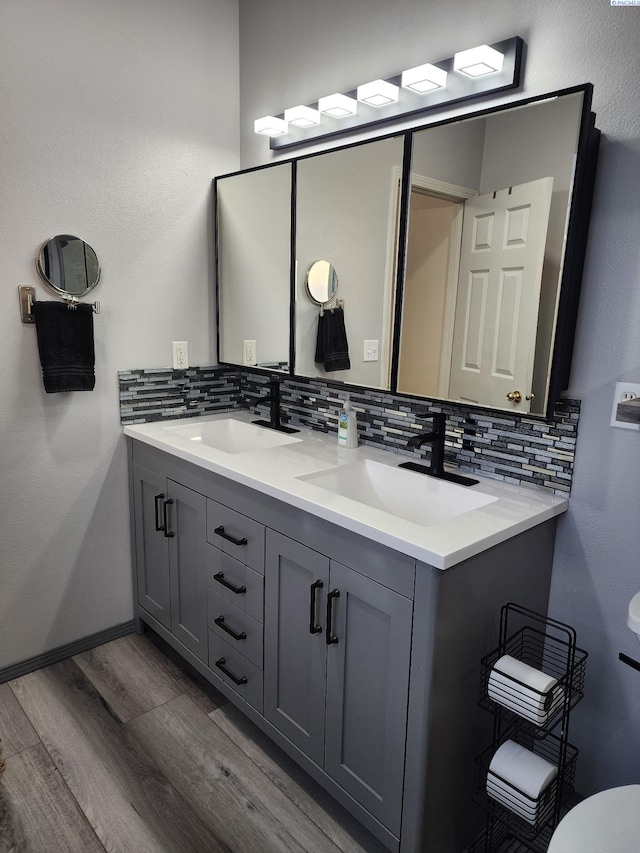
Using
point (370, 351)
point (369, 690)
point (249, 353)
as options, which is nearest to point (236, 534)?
point (369, 690)

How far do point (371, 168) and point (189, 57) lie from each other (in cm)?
103

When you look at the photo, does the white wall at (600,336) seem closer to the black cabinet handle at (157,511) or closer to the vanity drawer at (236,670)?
the vanity drawer at (236,670)

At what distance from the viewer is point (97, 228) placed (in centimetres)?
219

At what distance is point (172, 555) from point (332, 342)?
3.30 ft

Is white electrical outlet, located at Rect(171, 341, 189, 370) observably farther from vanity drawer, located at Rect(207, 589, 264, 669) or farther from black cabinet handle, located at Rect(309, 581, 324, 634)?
black cabinet handle, located at Rect(309, 581, 324, 634)

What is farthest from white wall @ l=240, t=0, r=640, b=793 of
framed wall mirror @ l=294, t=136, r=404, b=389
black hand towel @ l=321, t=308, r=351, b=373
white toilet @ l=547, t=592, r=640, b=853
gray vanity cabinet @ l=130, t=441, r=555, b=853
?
black hand towel @ l=321, t=308, r=351, b=373

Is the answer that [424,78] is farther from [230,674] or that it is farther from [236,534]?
[230,674]

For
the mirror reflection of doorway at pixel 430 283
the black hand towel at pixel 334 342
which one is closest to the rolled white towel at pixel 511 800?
the mirror reflection of doorway at pixel 430 283

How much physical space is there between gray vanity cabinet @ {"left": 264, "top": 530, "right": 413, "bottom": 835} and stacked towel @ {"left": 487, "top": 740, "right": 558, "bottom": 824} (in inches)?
8.8

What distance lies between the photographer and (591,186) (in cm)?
148

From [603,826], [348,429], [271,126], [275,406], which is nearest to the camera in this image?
[603,826]

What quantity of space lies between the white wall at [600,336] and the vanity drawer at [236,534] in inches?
34.4

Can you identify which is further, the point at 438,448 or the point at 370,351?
the point at 370,351

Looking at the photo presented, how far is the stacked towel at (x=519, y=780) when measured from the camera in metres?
1.31
